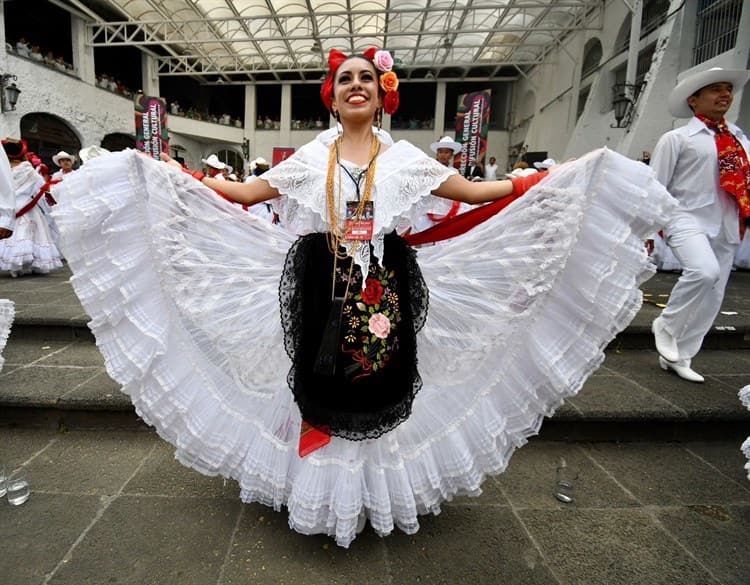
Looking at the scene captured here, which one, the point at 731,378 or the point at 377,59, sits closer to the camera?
the point at 377,59

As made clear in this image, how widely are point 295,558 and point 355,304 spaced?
1029 millimetres

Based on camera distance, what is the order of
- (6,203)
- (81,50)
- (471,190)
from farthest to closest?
1. (81,50)
2. (6,203)
3. (471,190)

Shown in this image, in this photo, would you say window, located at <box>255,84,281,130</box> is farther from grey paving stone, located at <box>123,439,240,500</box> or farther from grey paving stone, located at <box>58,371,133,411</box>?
grey paving stone, located at <box>123,439,240,500</box>

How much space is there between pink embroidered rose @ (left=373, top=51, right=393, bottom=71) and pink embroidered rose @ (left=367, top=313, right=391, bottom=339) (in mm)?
940

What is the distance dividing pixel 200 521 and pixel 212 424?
52 centimetres

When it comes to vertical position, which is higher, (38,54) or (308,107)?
(308,107)

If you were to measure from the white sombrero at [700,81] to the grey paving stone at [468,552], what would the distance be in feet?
9.82

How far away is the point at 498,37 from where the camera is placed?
688 inches

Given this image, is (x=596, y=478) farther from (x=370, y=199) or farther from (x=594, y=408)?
(x=370, y=199)

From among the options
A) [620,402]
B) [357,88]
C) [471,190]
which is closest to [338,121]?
[357,88]

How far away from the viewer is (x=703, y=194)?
9.80 ft

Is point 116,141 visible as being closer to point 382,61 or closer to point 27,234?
point 27,234

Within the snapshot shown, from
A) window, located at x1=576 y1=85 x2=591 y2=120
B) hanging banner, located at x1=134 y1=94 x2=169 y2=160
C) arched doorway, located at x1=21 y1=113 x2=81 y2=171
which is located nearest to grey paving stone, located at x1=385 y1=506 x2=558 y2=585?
hanging banner, located at x1=134 y1=94 x2=169 y2=160

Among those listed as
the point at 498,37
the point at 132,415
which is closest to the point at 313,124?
the point at 498,37
